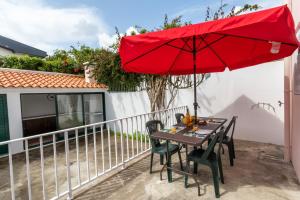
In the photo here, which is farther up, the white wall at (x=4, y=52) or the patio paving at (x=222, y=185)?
the white wall at (x=4, y=52)

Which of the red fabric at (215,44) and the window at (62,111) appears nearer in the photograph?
the red fabric at (215,44)

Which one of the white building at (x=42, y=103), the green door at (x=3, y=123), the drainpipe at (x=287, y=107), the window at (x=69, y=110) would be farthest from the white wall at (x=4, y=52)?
the drainpipe at (x=287, y=107)

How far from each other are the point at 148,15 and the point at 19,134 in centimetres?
624

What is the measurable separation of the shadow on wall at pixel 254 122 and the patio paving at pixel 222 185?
1.21 meters

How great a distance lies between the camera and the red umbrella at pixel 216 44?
167 cm

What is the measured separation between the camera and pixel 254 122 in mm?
5148

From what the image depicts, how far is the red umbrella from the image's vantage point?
167 cm

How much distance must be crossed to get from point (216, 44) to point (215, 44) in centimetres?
2

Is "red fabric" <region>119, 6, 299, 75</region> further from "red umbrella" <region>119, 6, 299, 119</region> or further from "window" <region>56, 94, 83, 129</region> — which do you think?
"window" <region>56, 94, 83, 129</region>

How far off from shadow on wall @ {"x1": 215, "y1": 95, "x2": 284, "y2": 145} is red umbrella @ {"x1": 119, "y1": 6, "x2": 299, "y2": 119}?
73.4 inches

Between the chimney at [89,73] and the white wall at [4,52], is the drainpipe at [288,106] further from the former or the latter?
the white wall at [4,52]

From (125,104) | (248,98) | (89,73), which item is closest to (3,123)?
(89,73)

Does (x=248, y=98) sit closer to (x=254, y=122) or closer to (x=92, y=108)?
(x=254, y=122)

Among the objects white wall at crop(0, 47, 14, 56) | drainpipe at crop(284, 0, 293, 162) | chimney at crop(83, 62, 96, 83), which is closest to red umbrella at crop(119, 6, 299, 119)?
drainpipe at crop(284, 0, 293, 162)
